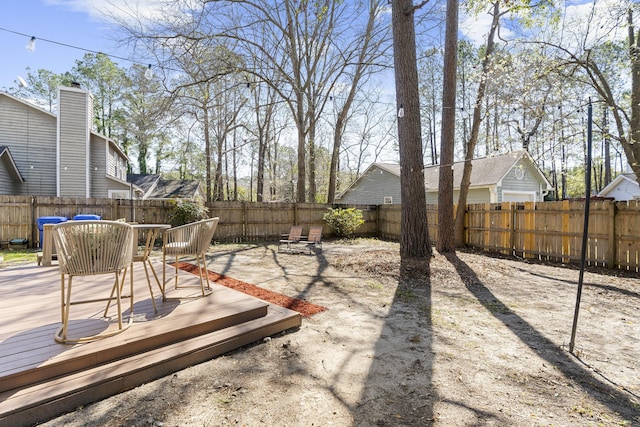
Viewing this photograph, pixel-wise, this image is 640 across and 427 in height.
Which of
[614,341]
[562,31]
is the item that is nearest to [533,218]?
[562,31]

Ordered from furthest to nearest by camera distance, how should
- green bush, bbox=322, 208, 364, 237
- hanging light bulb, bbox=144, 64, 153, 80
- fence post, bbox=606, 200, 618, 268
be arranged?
green bush, bbox=322, 208, 364, 237 < hanging light bulb, bbox=144, 64, 153, 80 < fence post, bbox=606, 200, 618, 268

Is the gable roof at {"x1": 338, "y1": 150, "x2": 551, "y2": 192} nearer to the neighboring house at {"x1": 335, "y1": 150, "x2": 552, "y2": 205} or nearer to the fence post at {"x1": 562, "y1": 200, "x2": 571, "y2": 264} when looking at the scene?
the neighboring house at {"x1": 335, "y1": 150, "x2": 552, "y2": 205}

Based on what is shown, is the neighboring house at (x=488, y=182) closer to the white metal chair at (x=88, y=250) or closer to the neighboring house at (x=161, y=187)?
the neighboring house at (x=161, y=187)

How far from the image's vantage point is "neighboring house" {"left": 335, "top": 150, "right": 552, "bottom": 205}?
44.8 feet

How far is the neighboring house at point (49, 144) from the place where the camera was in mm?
11758

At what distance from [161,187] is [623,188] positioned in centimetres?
2832

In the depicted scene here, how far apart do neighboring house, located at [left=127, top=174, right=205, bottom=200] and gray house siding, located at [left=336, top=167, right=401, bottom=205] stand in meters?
9.81

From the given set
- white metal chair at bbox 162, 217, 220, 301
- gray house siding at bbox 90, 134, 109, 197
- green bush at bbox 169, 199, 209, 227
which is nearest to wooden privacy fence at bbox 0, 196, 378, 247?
green bush at bbox 169, 199, 209, 227

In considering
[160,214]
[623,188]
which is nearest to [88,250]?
[160,214]

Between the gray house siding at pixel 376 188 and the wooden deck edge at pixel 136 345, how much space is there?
48.8 ft

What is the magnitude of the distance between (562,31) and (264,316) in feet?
28.6

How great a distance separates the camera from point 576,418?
5.96 ft

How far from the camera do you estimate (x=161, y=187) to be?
69.0 feet

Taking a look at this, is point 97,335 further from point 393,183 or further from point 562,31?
point 393,183
